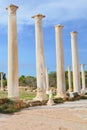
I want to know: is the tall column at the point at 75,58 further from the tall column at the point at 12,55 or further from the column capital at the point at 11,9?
the tall column at the point at 12,55

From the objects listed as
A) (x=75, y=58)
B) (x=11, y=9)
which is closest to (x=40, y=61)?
(x=11, y=9)

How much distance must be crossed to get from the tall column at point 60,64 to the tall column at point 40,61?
7.81 meters

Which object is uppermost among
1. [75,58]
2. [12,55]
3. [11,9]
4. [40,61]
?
[11,9]

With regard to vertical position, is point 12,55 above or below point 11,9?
below

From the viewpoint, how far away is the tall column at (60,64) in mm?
58281

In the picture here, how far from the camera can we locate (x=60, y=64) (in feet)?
194

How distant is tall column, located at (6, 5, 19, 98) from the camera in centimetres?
4341

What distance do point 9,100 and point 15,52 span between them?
24.5ft

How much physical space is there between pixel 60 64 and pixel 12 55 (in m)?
17.1

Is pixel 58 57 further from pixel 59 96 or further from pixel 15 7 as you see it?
pixel 15 7

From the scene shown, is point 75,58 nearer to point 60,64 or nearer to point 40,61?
point 60,64

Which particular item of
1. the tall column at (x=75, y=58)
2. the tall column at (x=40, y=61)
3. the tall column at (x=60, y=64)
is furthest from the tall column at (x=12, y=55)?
the tall column at (x=75, y=58)

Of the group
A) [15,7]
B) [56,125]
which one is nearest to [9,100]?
[15,7]

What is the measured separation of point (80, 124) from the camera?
26156mm
